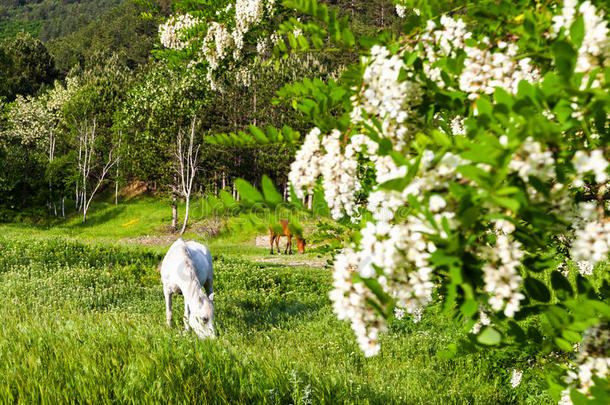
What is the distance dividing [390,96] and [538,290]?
2.98 feet

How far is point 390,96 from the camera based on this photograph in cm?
146

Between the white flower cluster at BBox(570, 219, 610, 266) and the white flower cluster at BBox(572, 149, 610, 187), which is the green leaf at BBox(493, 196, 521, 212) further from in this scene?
the white flower cluster at BBox(570, 219, 610, 266)

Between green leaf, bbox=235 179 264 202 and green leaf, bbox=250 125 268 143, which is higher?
green leaf, bbox=250 125 268 143

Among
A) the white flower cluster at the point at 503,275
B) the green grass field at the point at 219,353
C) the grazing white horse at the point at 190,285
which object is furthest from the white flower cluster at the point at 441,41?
the grazing white horse at the point at 190,285

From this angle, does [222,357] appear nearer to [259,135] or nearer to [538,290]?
[259,135]

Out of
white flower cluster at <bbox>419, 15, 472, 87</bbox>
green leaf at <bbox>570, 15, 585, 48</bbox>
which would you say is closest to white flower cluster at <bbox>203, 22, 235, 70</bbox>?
white flower cluster at <bbox>419, 15, 472, 87</bbox>

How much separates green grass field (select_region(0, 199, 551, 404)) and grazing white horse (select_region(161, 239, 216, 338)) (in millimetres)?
386

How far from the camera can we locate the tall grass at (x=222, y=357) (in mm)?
3621

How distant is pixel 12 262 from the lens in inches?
454

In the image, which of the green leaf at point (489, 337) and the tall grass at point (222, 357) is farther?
the tall grass at point (222, 357)

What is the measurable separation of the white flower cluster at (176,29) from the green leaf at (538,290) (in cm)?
444

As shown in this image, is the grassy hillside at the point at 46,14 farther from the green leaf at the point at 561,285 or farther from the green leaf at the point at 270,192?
the green leaf at the point at 561,285

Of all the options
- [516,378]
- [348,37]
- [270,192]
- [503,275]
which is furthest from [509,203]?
[516,378]

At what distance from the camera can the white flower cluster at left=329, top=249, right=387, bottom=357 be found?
126cm
